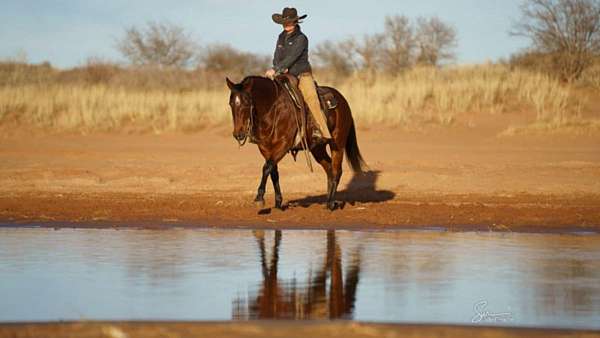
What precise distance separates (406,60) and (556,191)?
31.2 metres

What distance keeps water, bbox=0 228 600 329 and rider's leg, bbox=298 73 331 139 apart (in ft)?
8.44

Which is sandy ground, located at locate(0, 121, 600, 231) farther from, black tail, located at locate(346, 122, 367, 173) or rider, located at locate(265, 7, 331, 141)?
rider, located at locate(265, 7, 331, 141)

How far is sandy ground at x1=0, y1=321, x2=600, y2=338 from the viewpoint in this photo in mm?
6652

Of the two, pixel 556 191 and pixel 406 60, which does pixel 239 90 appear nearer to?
pixel 556 191

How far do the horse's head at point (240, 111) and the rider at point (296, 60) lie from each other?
3.86ft

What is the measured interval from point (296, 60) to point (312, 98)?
1.98 feet

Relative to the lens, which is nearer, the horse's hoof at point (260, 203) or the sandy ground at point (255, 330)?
the sandy ground at point (255, 330)

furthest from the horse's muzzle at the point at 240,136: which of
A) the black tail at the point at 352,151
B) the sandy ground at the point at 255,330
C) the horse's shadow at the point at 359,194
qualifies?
the sandy ground at the point at 255,330

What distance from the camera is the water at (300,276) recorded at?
7.55 m

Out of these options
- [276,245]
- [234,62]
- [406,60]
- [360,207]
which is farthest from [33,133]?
[234,62]

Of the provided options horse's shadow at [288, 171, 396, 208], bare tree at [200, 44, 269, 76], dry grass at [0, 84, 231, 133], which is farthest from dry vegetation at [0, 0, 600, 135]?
bare tree at [200, 44, 269, 76]

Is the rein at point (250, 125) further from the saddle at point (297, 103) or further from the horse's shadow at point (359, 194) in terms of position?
the horse's shadow at point (359, 194)

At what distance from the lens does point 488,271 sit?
9562 millimetres

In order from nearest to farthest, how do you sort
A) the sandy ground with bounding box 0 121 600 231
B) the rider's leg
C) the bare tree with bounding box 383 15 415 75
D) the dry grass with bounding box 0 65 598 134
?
the sandy ground with bounding box 0 121 600 231 < the rider's leg < the dry grass with bounding box 0 65 598 134 < the bare tree with bounding box 383 15 415 75
